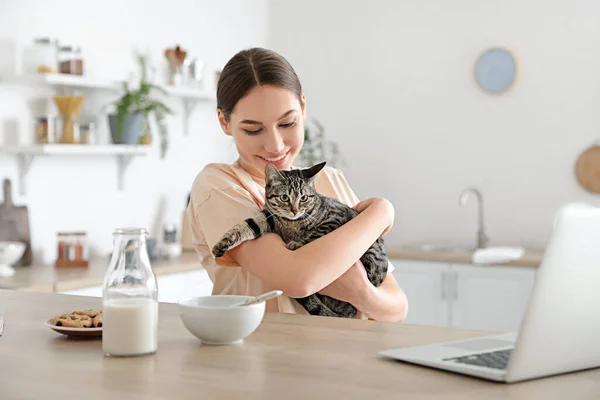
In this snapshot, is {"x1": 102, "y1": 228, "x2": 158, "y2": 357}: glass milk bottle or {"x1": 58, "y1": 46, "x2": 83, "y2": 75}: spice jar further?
{"x1": 58, "y1": 46, "x2": 83, "y2": 75}: spice jar

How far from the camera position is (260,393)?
107cm

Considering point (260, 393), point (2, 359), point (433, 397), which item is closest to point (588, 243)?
point (433, 397)

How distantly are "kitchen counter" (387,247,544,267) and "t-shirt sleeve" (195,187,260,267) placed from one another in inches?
103

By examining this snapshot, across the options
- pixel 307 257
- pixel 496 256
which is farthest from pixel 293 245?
pixel 496 256

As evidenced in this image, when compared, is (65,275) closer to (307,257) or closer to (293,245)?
(293,245)

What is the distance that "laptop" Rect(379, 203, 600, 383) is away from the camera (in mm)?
1065

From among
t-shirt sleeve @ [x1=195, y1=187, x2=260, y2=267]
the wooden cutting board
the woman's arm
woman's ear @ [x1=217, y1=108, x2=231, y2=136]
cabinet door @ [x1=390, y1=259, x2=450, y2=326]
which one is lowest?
cabinet door @ [x1=390, y1=259, x2=450, y2=326]

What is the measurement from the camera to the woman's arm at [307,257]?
1.66 metres

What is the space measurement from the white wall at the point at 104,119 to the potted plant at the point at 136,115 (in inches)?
5.5

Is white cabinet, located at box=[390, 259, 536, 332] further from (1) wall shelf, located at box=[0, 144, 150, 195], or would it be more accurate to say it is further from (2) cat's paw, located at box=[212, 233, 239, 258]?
(2) cat's paw, located at box=[212, 233, 239, 258]

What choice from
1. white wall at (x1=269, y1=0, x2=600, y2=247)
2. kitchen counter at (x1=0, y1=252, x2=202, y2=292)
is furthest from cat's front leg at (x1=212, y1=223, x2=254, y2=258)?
white wall at (x1=269, y1=0, x2=600, y2=247)

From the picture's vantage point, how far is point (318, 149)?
17.7 feet

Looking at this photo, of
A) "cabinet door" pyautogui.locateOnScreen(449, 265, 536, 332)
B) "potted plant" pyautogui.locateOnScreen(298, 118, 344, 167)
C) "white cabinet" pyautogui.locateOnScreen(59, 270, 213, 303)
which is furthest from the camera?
"potted plant" pyautogui.locateOnScreen(298, 118, 344, 167)

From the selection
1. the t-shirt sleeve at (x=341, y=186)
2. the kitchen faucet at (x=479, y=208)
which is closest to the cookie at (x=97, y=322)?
the t-shirt sleeve at (x=341, y=186)
